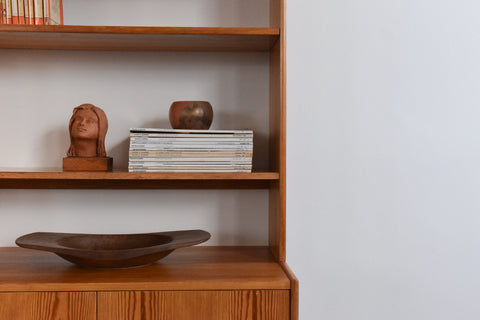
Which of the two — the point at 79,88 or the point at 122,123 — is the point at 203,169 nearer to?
the point at 122,123

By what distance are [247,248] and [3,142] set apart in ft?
3.00

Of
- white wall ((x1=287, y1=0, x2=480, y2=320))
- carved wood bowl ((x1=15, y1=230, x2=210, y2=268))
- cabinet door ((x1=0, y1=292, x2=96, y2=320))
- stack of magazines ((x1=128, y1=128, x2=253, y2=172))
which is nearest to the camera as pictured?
cabinet door ((x1=0, y1=292, x2=96, y2=320))

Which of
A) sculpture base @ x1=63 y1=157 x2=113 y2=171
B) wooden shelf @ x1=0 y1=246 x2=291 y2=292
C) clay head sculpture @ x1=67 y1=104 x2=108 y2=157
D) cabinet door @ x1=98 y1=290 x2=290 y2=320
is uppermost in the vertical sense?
clay head sculpture @ x1=67 y1=104 x2=108 y2=157

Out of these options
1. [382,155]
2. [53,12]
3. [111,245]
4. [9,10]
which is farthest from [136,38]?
[382,155]

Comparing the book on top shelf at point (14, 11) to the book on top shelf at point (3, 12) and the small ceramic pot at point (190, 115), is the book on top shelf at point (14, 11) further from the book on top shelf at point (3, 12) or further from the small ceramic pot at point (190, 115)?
the small ceramic pot at point (190, 115)

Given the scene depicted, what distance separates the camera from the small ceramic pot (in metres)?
1.48

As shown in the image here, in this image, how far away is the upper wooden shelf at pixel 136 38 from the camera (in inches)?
54.7

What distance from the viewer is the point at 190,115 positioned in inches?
58.1

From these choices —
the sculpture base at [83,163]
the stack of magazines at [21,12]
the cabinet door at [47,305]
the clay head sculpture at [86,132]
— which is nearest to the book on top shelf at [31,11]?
the stack of magazines at [21,12]

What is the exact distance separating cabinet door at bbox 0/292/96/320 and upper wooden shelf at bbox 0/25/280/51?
74cm

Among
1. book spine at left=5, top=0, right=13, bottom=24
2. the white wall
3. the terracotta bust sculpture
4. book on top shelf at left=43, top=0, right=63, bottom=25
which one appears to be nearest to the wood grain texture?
the white wall

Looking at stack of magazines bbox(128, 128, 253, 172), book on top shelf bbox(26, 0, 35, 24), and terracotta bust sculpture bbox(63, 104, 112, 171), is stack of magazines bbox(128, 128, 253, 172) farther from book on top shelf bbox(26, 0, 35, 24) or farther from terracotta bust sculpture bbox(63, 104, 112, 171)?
book on top shelf bbox(26, 0, 35, 24)

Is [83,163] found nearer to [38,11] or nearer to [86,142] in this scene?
[86,142]

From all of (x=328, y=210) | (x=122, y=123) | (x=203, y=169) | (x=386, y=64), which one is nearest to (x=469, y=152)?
(x=386, y=64)
